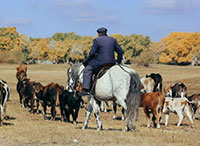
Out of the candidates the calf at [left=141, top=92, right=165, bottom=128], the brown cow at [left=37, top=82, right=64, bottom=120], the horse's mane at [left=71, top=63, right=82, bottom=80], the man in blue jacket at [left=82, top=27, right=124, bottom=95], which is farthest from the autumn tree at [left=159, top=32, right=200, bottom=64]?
the man in blue jacket at [left=82, top=27, right=124, bottom=95]

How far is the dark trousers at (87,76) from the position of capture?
40.8 feet

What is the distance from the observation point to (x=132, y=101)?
11.9 meters

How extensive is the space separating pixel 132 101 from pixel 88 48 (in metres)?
140

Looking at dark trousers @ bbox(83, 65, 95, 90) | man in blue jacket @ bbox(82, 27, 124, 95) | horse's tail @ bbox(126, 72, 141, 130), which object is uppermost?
man in blue jacket @ bbox(82, 27, 124, 95)

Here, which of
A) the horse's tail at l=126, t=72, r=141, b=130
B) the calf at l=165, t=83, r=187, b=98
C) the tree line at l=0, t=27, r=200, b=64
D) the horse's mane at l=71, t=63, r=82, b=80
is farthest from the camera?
the tree line at l=0, t=27, r=200, b=64

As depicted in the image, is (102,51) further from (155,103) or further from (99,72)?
(155,103)

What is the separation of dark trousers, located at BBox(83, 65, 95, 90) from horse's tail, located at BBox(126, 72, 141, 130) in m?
1.21

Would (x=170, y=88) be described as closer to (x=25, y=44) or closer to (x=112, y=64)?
(x=112, y=64)

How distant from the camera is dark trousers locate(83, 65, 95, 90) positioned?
12438mm

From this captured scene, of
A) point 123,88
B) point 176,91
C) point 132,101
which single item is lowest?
point 176,91

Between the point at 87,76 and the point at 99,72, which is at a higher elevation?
the point at 99,72

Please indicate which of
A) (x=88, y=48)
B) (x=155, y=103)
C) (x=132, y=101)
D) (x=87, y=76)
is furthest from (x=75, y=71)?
(x=88, y=48)

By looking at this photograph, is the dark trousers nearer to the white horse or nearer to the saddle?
the saddle

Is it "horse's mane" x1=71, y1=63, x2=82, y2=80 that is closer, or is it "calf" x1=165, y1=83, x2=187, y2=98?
"horse's mane" x1=71, y1=63, x2=82, y2=80
